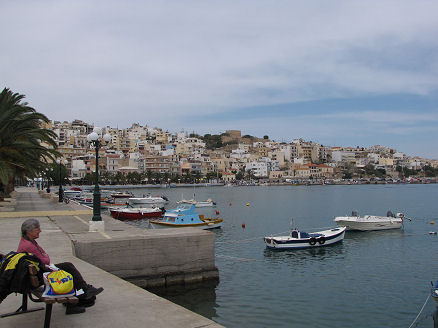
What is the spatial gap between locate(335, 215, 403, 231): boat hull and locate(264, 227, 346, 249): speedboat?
28.4 feet

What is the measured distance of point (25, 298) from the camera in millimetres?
6797

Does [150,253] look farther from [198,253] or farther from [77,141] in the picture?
[77,141]

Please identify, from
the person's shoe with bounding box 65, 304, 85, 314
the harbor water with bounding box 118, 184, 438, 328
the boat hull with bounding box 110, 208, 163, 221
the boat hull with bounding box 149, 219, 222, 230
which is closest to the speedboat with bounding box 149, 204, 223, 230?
the boat hull with bounding box 149, 219, 222, 230

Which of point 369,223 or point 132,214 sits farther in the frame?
point 132,214

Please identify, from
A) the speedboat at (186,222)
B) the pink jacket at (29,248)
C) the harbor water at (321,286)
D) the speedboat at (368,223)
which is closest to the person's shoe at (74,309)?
the pink jacket at (29,248)

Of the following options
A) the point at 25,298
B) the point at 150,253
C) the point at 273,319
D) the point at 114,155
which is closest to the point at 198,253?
the point at 150,253

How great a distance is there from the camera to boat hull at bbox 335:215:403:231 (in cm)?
3666

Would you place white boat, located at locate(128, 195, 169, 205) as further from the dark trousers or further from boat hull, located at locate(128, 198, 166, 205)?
the dark trousers

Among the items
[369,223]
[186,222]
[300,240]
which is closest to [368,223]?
[369,223]

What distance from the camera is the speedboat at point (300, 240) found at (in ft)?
86.4

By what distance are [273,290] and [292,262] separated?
6.45m

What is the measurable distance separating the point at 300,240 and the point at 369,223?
1287 cm

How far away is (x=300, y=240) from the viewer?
2678cm

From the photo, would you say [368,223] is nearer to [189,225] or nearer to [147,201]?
[189,225]
